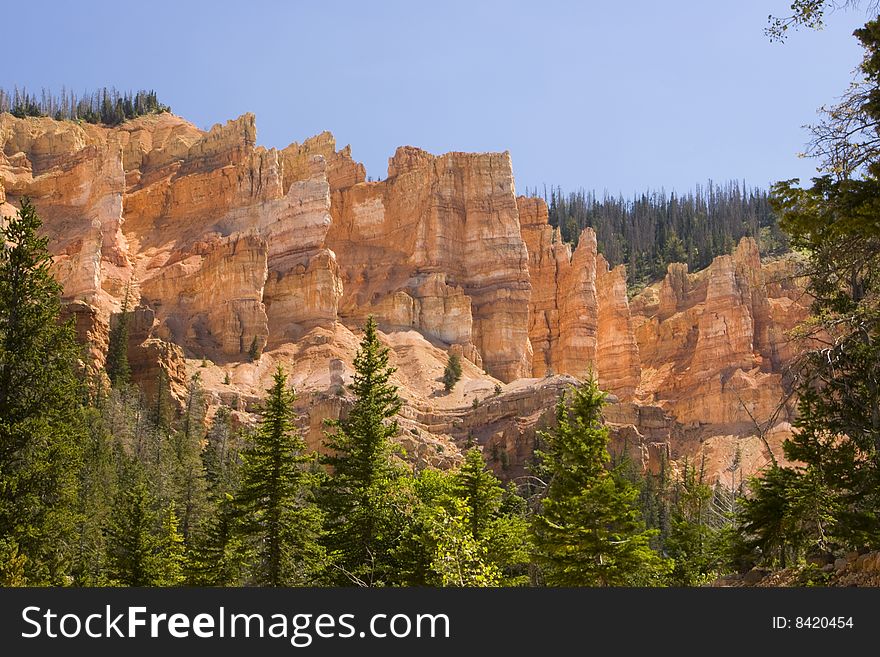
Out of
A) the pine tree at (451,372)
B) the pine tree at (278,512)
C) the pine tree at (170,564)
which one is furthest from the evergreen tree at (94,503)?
the pine tree at (451,372)

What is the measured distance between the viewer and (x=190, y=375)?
278 feet

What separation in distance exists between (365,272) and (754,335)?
144 ft

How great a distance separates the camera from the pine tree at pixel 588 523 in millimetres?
25266

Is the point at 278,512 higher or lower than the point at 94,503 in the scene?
lower

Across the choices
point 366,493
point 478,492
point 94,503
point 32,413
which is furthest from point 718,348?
point 32,413

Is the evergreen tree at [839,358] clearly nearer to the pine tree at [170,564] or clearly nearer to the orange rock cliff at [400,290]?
the pine tree at [170,564]

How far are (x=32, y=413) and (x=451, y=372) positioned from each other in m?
70.1

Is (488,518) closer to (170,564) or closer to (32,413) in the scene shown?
(170,564)

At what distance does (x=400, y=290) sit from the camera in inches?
4092

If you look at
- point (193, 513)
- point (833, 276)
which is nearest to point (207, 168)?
point (193, 513)

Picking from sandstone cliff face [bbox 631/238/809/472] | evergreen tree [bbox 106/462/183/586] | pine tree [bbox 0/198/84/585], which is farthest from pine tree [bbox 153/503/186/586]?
sandstone cliff face [bbox 631/238/809/472]

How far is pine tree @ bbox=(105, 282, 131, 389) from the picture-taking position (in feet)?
251

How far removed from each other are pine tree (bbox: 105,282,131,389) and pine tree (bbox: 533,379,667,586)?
54079mm

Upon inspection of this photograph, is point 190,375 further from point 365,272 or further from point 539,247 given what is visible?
point 539,247
